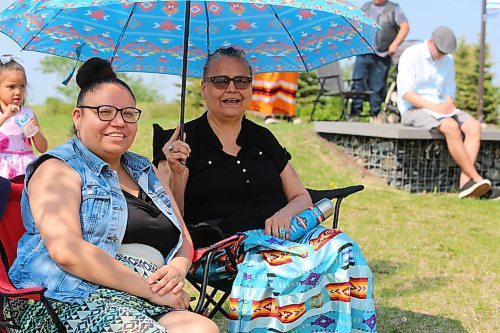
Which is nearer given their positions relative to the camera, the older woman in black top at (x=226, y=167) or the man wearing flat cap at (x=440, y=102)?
the older woman in black top at (x=226, y=167)

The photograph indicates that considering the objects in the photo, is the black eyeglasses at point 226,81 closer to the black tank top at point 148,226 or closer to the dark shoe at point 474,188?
the black tank top at point 148,226

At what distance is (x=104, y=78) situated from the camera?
Result: 261 cm

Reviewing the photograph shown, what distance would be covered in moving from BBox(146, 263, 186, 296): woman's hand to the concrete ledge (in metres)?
5.40

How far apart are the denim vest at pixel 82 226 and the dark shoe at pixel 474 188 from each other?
5.81 meters

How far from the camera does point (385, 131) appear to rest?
780cm

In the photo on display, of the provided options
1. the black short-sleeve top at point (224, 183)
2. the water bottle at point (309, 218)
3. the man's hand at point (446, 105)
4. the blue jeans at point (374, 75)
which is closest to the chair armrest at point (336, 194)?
the water bottle at point (309, 218)

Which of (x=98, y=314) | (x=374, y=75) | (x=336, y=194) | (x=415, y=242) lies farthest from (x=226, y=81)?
(x=374, y=75)

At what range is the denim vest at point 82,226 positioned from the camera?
234cm

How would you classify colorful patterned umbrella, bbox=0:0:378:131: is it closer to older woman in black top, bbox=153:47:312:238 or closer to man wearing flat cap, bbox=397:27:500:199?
older woman in black top, bbox=153:47:312:238

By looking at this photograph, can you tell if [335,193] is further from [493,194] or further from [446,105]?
[493,194]

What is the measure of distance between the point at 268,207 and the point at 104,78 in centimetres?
111

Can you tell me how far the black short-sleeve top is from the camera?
3.28 metres

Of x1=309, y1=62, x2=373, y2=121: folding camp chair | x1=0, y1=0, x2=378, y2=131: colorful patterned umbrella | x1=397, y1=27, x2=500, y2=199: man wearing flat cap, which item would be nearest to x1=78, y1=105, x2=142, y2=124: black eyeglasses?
x1=0, y1=0, x2=378, y2=131: colorful patterned umbrella

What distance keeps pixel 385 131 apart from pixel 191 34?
178 inches
